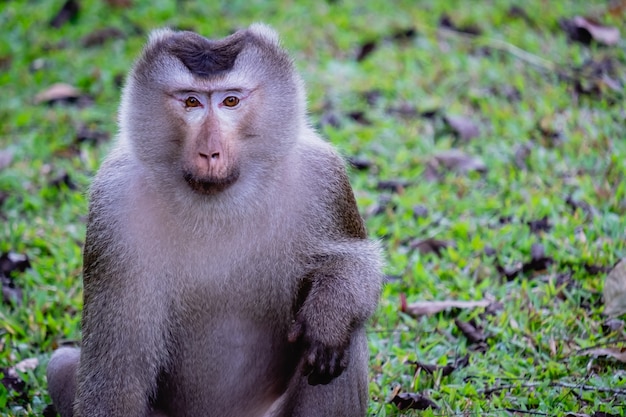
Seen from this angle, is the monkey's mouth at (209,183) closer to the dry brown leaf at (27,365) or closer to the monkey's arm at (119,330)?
the monkey's arm at (119,330)

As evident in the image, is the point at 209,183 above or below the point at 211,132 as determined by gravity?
below

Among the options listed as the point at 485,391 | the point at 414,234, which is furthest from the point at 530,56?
the point at 485,391

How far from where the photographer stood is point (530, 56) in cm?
743

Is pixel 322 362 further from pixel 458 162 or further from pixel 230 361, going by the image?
pixel 458 162

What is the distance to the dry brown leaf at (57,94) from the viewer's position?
745 cm

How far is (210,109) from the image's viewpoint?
3.40m

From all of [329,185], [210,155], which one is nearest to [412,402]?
[329,185]

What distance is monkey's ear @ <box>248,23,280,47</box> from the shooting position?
12.3 ft

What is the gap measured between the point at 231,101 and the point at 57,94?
432 centimetres

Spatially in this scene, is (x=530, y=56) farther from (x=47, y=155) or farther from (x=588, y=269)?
(x=47, y=155)

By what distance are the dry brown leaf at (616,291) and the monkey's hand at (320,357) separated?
1.64 m

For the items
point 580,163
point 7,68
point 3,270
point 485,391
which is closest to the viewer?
point 485,391

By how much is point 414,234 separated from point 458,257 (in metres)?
0.38

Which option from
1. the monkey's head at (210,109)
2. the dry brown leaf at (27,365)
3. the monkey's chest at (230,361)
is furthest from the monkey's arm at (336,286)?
the dry brown leaf at (27,365)
